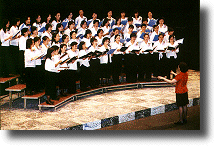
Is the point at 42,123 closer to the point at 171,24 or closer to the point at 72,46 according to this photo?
the point at 72,46

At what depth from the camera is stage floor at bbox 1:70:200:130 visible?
4.05 meters

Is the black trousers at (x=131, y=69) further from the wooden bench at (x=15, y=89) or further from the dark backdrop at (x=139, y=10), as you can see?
the wooden bench at (x=15, y=89)

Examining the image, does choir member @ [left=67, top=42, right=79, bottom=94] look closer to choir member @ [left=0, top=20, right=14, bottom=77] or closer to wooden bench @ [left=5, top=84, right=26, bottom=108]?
wooden bench @ [left=5, top=84, right=26, bottom=108]

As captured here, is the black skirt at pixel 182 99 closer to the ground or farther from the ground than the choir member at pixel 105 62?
closer to the ground

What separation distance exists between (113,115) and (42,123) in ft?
3.24

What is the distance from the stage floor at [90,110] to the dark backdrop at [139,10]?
2.80 ft

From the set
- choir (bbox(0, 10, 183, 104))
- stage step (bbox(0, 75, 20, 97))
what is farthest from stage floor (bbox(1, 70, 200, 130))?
stage step (bbox(0, 75, 20, 97))

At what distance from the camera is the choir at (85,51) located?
482 centimetres

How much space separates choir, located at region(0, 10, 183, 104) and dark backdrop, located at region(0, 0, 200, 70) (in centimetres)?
17

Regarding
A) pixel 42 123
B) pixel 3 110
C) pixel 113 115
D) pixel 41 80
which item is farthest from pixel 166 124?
pixel 3 110

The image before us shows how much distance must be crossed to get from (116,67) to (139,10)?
1.27m

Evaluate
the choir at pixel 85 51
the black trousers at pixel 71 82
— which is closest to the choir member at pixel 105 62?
the choir at pixel 85 51

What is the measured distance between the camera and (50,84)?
468 centimetres

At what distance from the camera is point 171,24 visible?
659cm
